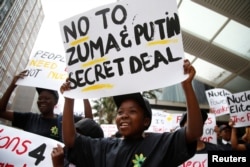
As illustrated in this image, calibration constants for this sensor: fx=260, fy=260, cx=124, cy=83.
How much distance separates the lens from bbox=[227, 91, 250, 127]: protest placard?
4.14 meters

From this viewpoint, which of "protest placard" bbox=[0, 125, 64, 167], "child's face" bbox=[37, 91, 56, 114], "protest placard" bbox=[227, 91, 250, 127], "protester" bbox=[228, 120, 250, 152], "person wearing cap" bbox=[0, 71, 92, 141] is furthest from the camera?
"protest placard" bbox=[227, 91, 250, 127]

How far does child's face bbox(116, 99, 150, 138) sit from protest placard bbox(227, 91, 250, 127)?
2.94 meters

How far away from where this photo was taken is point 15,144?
2.17m

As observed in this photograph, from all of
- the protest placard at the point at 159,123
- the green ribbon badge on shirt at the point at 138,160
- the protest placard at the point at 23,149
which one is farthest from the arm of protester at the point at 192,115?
the protest placard at the point at 159,123

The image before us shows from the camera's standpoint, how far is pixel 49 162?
6.81ft

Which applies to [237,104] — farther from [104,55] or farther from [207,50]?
[207,50]

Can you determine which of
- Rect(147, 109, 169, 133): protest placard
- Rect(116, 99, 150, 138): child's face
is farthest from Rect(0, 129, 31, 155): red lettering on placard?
Rect(147, 109, 169, 133): protest placard

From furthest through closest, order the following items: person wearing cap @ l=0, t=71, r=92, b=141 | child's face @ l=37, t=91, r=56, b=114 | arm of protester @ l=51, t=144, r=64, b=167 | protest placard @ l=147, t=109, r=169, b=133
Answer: protest placard @ l=147, t=109, r=169, b=133 < child's face @ l=37, t=91, r=56, b=114 < person wearing cap @ l=0, t=71, r=92, b=141 < arm of protester @ l=51, t=144, r=64, b=167

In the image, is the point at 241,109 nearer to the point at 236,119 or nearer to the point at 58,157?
the point at 236,119

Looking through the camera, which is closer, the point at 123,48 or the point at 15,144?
the point at 123,48

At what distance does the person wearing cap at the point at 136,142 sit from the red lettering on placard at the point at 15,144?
0.72 meters

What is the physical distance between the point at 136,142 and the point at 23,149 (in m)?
1.09

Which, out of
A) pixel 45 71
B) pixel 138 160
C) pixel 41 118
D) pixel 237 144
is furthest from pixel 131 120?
pixel 237 144

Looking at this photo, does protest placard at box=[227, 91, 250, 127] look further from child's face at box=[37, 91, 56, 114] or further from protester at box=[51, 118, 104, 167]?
child's face at box=[37, 91, 56, 114]
